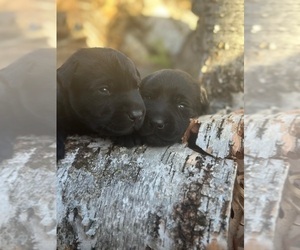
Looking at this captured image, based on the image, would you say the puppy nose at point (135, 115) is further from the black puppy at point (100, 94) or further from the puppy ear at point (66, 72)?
the puppy ear at point (66, 72)

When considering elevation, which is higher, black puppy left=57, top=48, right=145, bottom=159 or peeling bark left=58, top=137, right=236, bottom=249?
black puppy left=57, top=48, right=145, bottom=159

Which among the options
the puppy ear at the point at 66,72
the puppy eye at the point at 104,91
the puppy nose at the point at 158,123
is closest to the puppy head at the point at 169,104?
the puppy nose at the point at 158,123

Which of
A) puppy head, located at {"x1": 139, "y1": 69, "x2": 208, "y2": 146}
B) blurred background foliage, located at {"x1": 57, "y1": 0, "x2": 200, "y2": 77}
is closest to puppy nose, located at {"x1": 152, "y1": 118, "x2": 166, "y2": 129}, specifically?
puppy head, located at {"x1": 139, "y1": 69, "x2": 208, "y2": 146}

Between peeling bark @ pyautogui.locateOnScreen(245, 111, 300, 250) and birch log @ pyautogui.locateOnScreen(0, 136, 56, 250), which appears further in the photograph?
birch log @ pyautogui.locateOnScreen(0, 136, 56, 250)

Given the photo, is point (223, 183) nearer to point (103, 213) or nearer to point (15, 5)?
point (103, 213)

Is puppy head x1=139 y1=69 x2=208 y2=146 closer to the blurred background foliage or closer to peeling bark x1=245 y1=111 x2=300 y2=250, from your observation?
the blurred background foliage

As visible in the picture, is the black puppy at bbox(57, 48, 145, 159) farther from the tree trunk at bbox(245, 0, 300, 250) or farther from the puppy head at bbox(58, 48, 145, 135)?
the tree trunk at bbox(245, 0, 300, 250)

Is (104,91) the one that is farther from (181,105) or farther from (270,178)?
(270,178)

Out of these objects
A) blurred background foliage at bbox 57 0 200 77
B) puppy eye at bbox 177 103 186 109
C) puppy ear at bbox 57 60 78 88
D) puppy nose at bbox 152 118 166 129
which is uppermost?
blurred background foliage at bbox 57 0 200 77
